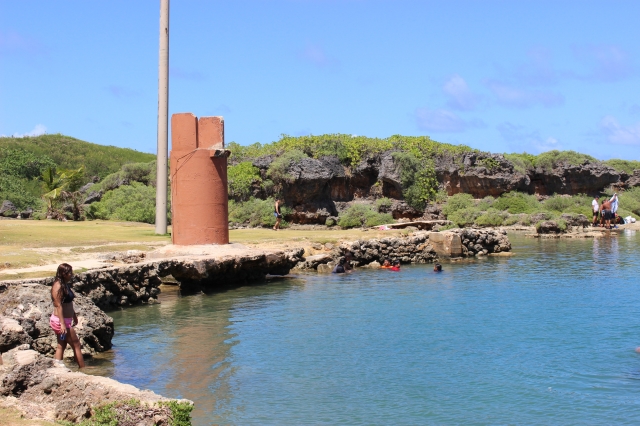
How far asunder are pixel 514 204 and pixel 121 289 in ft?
110

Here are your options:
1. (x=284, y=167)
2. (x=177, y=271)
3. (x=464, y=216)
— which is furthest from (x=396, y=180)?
(x=177, y=271)

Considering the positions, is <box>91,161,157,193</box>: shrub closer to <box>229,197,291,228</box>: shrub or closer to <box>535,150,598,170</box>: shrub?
<box>229,197,291,228</box>: shrub

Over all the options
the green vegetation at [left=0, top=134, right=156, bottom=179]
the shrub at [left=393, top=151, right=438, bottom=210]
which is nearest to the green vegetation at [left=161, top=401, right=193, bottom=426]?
the shrub at [left=393, top=151, right=438, bottom=210]

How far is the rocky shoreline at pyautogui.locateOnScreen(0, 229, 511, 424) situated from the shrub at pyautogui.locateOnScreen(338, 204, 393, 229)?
8009 mm

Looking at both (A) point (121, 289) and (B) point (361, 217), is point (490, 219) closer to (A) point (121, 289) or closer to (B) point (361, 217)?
(B) point (361, 217)

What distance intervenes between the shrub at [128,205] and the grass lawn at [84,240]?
2.82m

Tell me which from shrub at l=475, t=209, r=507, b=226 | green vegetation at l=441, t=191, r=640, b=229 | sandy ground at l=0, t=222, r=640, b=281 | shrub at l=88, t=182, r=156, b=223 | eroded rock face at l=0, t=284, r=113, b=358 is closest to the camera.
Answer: eroded rock face at l=0, t=284, r=113, b=358

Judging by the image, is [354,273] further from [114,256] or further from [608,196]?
[608,196]

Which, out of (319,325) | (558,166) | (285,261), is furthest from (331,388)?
(558,166)

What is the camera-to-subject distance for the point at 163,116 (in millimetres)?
26141

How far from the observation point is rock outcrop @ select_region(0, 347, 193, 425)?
281 inches

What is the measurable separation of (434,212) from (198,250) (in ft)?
83.5

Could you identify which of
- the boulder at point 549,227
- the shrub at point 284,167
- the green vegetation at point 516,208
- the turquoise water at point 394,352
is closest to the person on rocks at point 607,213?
the green vegetation at point 516,208

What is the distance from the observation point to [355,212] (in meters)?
38.4
